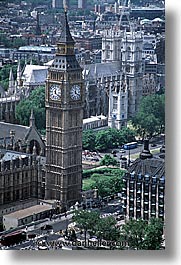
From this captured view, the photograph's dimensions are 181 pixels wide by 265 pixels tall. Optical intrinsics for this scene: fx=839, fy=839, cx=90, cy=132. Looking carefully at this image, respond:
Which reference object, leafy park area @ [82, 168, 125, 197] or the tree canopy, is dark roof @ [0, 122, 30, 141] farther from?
leafy park area @ [82, 168, 125, 197]

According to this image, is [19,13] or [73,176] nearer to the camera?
[19,13]

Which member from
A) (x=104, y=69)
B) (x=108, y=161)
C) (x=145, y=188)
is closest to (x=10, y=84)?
(x=104, y=69)

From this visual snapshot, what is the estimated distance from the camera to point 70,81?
8.42 meters

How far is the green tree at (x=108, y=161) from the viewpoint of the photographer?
808cm

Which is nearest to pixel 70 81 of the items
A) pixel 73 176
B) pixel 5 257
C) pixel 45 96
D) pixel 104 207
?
pixel 45 96

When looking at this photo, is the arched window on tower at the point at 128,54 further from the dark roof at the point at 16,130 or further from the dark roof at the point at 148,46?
the dark roof at the point at 16,130

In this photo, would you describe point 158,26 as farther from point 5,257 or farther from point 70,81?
point 5,257

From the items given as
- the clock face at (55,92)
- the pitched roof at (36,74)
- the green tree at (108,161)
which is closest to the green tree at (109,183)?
the green tree at (108,161)

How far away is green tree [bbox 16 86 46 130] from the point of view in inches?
346

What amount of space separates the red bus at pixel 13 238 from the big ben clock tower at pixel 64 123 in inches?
43.4

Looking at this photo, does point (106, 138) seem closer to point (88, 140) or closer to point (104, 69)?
point (88, 140)

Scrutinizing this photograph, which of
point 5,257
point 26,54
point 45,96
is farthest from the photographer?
point 26,54

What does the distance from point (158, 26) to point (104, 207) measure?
1660 mm

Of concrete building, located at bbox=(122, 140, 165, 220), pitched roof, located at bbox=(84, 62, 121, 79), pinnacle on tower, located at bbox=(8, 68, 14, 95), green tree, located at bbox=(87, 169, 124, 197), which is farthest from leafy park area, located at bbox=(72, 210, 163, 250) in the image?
pinnacle on tower, located at bbox=(8, 68, 14, 95)
